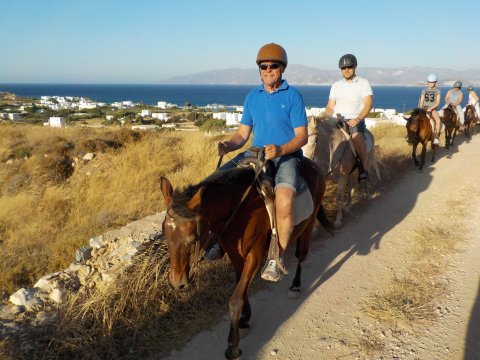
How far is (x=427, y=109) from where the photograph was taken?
41.7 feet

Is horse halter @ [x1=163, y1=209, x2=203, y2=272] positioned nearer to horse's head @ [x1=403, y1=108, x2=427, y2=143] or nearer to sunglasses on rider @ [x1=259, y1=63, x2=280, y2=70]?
sunglasses on rider @ [x1=259, y1=63, x2=280, y2=70]

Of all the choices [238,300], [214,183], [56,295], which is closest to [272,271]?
[238,300]

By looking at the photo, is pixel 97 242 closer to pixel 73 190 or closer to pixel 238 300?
pixel 238 300

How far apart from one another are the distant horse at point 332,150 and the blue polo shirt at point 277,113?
7.36 feet

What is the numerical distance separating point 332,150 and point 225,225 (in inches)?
158

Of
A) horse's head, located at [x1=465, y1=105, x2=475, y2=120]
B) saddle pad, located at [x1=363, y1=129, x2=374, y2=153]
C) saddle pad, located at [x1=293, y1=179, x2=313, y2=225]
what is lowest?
saddle pad, located at [x1=293, y1=179, x2=313, y2=225]

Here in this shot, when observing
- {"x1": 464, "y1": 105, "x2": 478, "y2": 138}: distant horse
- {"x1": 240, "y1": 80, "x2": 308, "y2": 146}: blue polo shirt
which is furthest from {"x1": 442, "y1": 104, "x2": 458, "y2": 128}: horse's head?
{"x1": 240, "y1": 80, "x2": 308, "y2": 146}: blue polo shirt

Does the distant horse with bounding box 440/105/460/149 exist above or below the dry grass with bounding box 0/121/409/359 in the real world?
above

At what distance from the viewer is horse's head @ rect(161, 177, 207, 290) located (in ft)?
8.32

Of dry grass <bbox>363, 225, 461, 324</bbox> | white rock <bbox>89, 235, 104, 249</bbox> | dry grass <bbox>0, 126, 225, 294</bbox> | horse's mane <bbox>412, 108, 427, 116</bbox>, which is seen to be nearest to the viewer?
dry grass <bbox>363, 225, 461, 324</bbox>

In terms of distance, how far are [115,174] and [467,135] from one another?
17809 millimetres

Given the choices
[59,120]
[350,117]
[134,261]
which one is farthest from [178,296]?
[59,120]

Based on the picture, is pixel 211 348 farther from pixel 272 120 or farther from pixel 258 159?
pixel 272 120

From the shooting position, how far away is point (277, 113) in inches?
144
